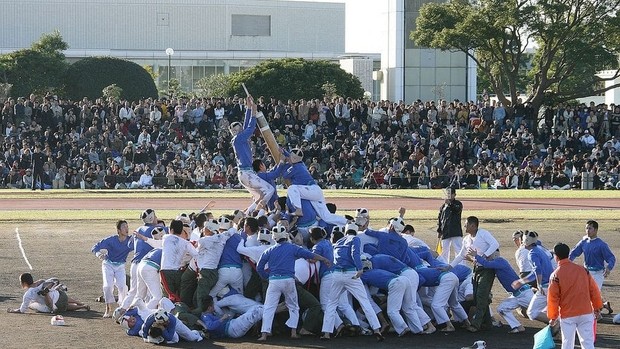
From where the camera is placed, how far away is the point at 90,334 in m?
18.5

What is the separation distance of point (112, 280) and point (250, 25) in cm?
10079

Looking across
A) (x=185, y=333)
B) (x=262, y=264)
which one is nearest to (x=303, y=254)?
(x=262, y=264)

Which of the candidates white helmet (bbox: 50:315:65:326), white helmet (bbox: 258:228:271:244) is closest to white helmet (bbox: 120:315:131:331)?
white helmet (bbox: 50:315:65:326)

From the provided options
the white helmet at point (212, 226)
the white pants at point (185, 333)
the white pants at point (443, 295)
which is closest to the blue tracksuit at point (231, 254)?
the white helmet at point (212, 226)

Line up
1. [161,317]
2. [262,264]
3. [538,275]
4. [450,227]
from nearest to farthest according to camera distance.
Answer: [161,317], [262,264], [538,275], [450,227]

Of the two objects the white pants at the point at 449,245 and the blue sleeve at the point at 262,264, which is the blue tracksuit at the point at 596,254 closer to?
the white pants at the point at 449,245

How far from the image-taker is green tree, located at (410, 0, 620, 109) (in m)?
58.2

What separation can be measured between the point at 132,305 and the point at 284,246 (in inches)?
132

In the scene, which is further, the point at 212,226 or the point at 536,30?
the point at 536,30

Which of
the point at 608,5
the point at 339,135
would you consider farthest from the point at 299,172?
the point at 608,5

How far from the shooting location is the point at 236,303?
1872 cm

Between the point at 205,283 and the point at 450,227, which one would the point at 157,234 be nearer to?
the point at 205,283

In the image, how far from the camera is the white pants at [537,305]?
60.9ft

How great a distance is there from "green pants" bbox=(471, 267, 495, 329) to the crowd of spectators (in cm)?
2918
